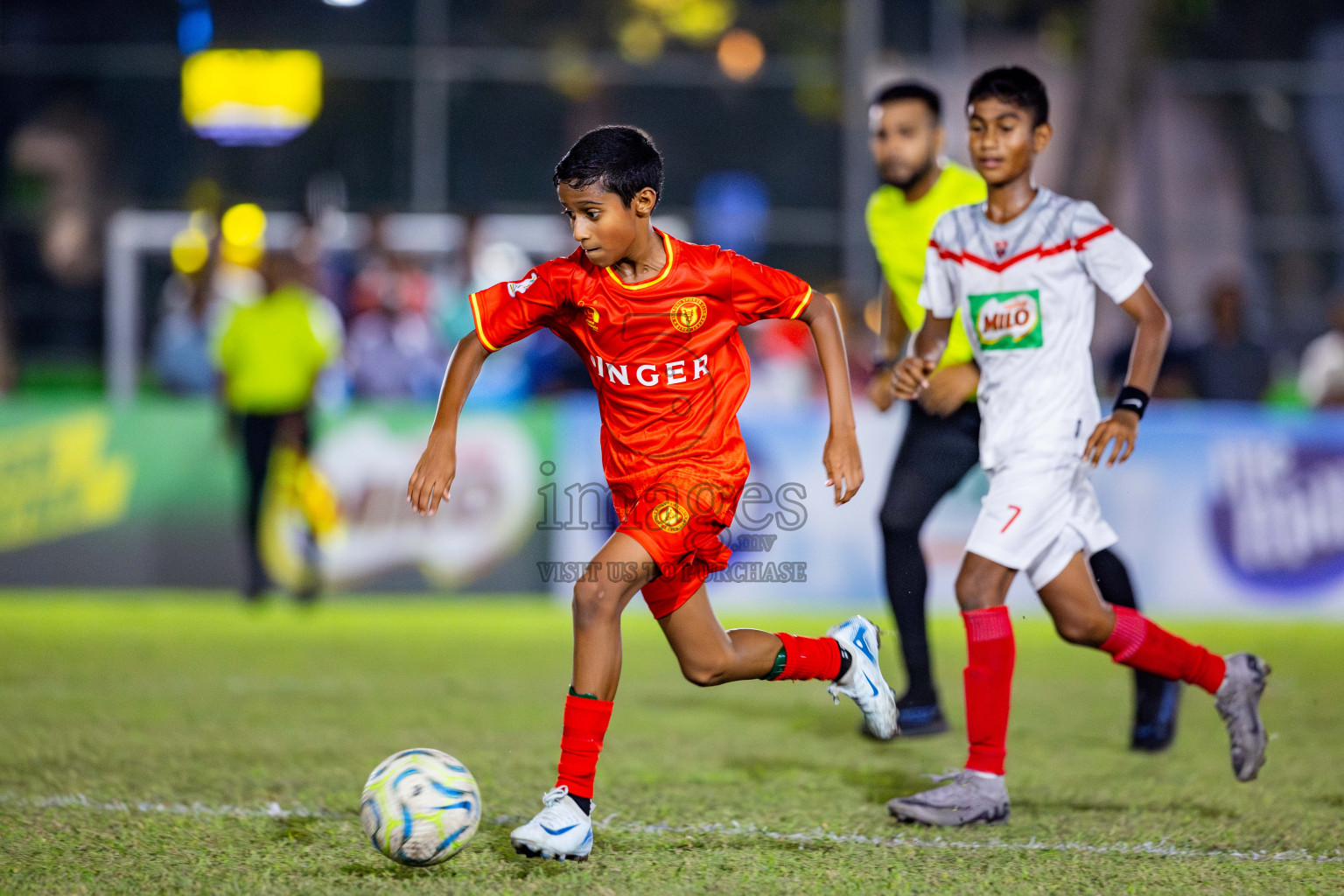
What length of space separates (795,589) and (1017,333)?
5.59 meters

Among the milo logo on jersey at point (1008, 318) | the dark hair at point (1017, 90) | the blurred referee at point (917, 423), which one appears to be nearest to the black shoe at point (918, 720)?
the blurred referee at point (917, 423)

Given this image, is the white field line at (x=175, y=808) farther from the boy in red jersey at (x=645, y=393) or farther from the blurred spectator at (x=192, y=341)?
the blurred spectator at (x=192, y=341)

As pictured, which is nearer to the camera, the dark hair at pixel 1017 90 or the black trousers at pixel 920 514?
the dark hair at pixel 1017 90

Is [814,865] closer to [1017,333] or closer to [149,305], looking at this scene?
[1017,333]

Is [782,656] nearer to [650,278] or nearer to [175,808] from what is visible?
[650,278]

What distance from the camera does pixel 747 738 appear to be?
5.84 metres

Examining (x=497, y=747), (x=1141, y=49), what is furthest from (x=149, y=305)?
(x=497, y=747)

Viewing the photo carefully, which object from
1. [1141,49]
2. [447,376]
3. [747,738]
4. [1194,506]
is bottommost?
[747,738]

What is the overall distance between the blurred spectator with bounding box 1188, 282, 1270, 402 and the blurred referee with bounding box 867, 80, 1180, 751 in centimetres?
613

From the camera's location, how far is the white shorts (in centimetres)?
451

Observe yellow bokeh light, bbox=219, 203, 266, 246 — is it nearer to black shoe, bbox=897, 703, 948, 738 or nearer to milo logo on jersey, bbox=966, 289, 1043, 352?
black shoe, bbox=897, 703, 948, 738

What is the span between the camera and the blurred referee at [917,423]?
18.1 feet

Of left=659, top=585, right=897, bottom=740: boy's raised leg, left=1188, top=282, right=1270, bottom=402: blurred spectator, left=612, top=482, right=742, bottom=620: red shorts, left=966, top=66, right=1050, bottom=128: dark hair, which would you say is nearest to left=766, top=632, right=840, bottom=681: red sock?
left=659, top=585, right=897, bottom=740: boy's raised leg

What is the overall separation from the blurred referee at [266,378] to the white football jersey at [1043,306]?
248 inches
